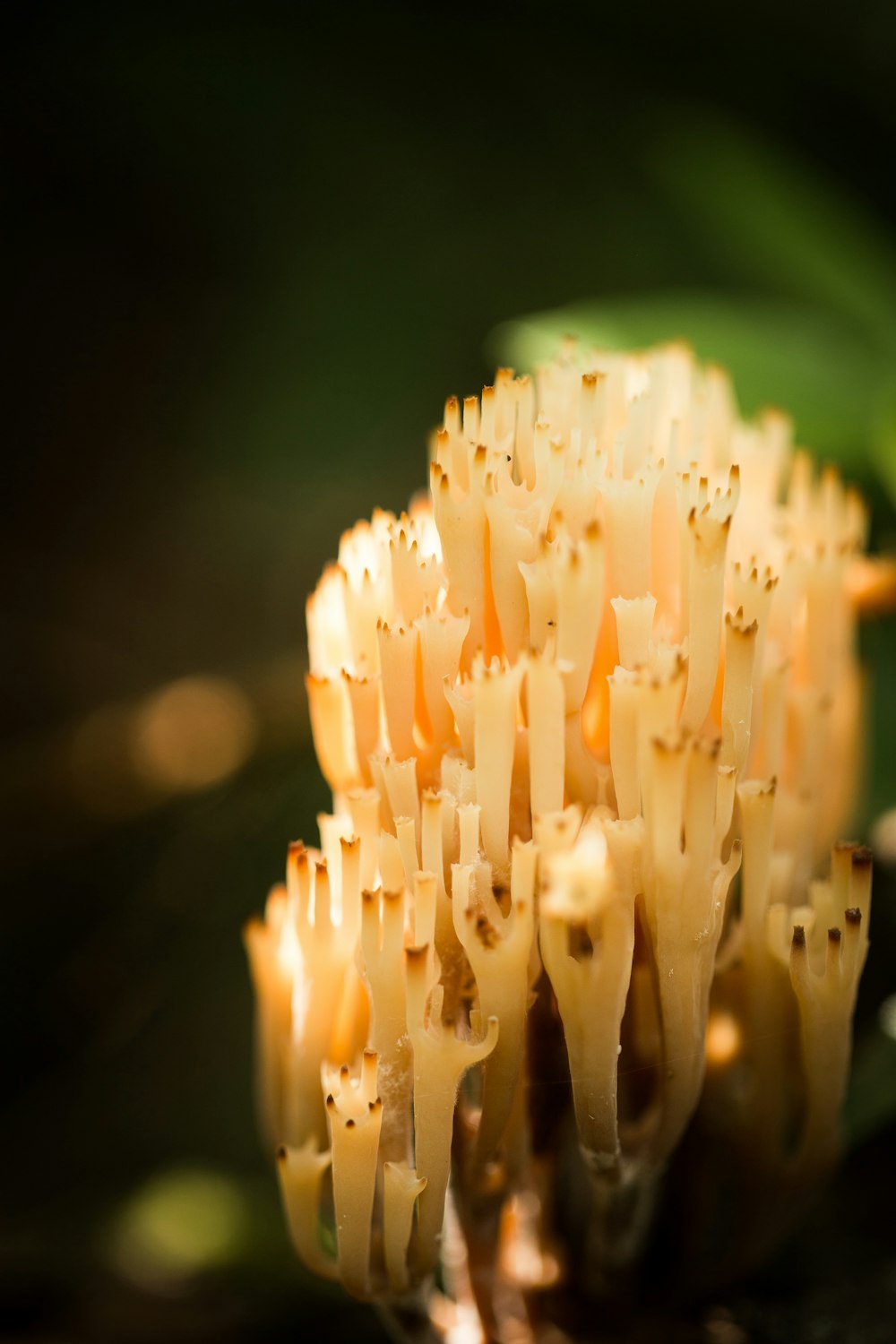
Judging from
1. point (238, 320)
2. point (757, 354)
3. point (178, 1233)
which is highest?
point (238, 320)

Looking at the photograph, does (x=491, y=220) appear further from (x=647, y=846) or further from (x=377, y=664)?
(x=647, y=846)

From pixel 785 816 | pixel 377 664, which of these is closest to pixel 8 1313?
pixel 377 664

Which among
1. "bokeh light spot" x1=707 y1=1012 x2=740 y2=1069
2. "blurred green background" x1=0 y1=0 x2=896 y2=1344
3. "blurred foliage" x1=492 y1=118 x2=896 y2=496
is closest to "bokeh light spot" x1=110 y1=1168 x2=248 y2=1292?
"blurred green background" x1=0 y1=0 x2=896 y2=1344

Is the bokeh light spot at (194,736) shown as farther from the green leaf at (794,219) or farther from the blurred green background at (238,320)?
the green leaf at (794,219)

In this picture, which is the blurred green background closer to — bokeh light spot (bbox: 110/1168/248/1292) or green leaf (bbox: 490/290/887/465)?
bokeh light spot (bbox: 110/1168/248/1292)

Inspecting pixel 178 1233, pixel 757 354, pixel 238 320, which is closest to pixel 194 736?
pixel 178 1233

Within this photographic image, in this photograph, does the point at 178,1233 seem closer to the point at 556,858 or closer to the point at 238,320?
A: the point at 556,858
